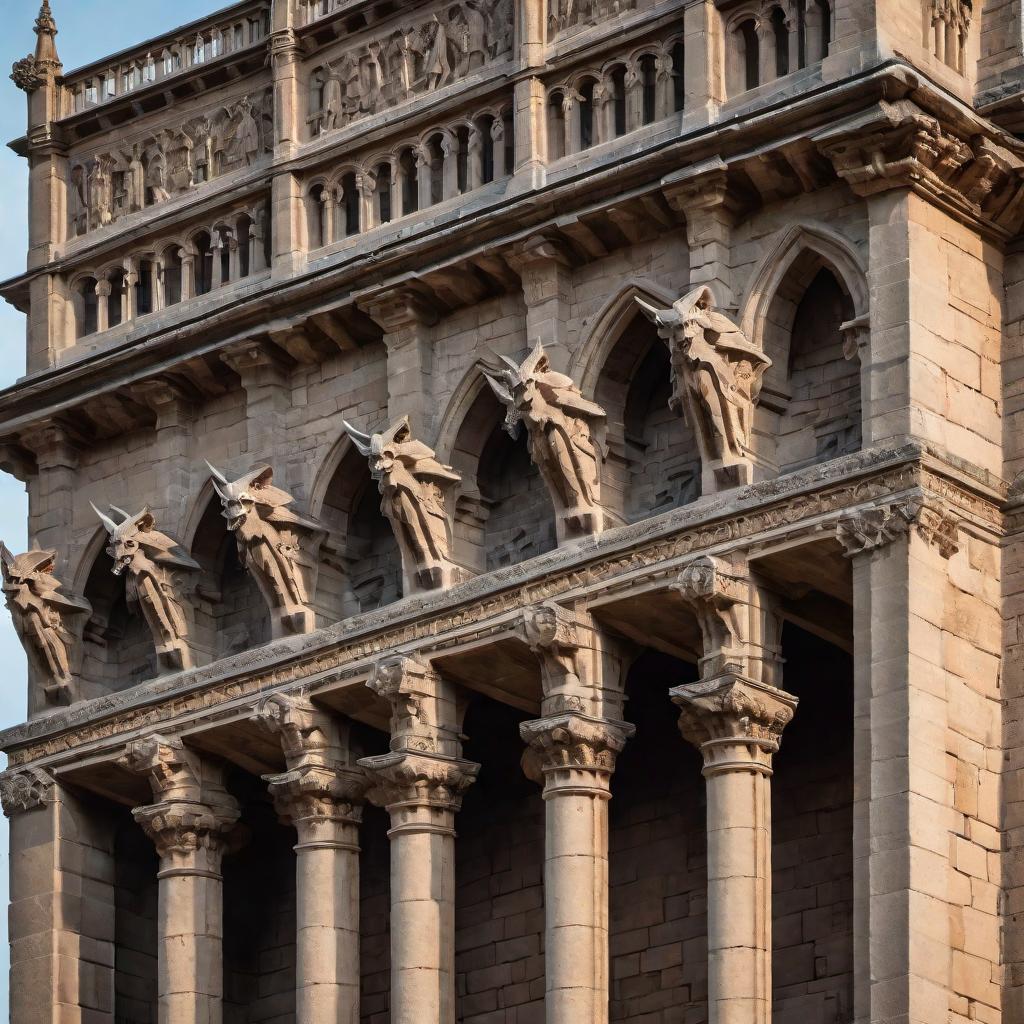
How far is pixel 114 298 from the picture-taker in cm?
4312

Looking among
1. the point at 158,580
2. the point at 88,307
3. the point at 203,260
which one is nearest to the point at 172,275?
the point at 203,260

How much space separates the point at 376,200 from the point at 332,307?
1272 millimetres

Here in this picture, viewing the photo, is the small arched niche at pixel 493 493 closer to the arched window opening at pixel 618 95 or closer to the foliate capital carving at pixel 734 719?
the arched window opening at pixel 618 95

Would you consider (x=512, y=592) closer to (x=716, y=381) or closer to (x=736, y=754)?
(x=716, y=381)

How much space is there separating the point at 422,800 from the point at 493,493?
9.56 feet

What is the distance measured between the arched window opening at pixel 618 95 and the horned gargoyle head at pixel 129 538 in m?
5.83

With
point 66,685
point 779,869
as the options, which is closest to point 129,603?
point 66,685

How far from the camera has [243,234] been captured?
4197cm

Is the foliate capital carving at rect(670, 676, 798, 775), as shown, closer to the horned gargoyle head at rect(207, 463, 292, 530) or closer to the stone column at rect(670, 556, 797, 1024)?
the stone column at rect(670, 556, 797, 1024)

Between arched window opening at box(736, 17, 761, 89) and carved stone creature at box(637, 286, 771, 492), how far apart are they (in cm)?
231

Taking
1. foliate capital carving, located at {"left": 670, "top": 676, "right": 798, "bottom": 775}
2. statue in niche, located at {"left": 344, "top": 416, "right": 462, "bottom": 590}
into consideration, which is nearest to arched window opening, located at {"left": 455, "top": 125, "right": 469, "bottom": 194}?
statue in niche, located at {"left": 344, "top": 416, "right": 462, "bottom": 590}

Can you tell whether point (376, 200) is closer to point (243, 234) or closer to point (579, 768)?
point (243, 234)

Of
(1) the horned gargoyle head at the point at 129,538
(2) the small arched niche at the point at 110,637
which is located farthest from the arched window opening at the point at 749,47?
(2) the small arched niche at the point at 110,637

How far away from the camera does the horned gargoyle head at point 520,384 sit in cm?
3781
